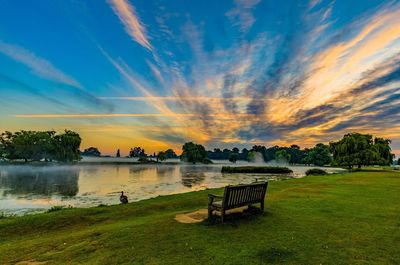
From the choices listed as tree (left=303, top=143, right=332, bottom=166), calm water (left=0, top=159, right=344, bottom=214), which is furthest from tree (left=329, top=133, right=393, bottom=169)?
tree (left=303, top=143, right=332, bottom=166)

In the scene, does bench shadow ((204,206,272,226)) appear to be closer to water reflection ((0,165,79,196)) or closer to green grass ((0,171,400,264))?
green grass ((0,171,400,264))

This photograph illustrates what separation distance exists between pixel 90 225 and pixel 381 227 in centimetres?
1225

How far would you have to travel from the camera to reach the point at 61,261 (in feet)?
23.1

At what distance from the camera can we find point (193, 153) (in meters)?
185

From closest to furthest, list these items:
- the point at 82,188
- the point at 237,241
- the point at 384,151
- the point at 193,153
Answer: the point at 237,241
the point at 82,188
the point at 384,151
the point at 193,153

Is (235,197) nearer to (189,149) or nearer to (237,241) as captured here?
(237,241)

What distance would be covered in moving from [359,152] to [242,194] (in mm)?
62008

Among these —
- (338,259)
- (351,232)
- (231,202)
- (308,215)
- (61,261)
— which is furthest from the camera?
(308,215)

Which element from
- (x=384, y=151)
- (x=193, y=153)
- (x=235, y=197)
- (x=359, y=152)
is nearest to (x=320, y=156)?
(x=193, y=153)

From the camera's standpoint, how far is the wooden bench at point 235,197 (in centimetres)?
958

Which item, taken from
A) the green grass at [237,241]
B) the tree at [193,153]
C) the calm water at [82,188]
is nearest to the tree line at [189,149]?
the tree at [193,153]

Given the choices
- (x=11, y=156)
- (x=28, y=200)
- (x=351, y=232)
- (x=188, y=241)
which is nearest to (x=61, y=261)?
(x=188, y=241)

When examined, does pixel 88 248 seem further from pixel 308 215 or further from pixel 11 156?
pixel 11 156

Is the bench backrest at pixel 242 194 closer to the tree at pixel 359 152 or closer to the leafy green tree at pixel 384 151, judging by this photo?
the tree at pixel 359 152
